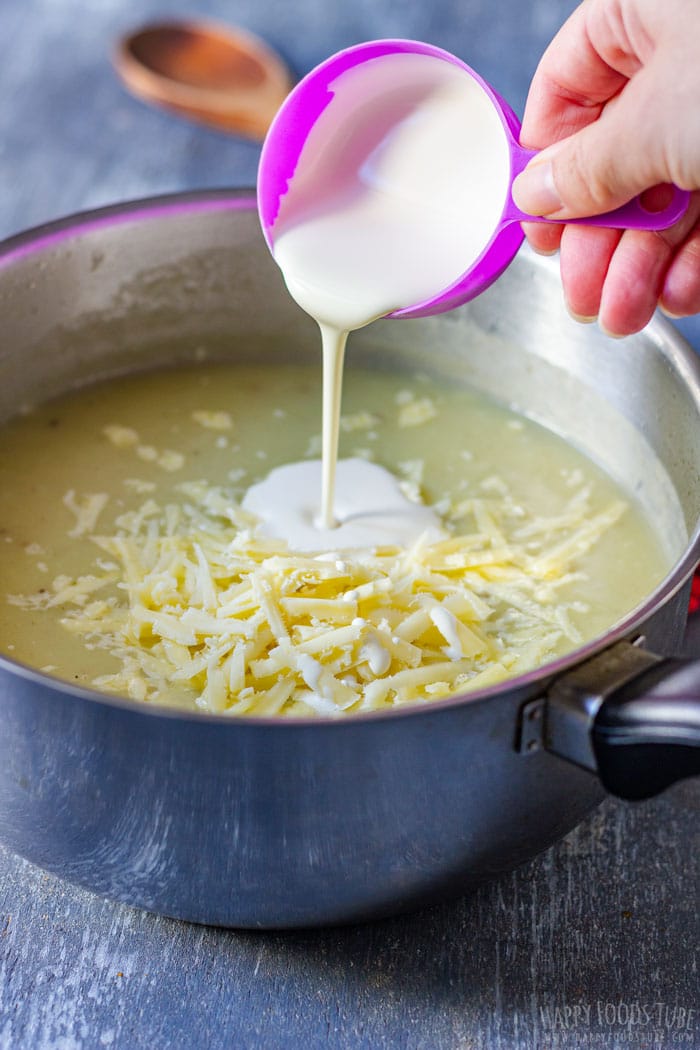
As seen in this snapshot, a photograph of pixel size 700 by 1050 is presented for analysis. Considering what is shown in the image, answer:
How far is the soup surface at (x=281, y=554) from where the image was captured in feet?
3.94

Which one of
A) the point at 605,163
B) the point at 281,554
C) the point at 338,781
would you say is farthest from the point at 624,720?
the point at 281,554

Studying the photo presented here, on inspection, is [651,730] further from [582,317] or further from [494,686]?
[582,317]

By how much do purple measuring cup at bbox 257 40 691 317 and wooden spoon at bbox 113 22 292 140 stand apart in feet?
3.44

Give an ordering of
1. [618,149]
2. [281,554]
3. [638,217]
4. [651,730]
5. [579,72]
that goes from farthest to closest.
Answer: [281,554]
[579,72]
[638,217]
[618,149]
[651,730]

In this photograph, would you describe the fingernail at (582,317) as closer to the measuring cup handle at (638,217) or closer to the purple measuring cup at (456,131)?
the purple measuring cup at (456,131)

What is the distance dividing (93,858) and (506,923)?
0.39 meters

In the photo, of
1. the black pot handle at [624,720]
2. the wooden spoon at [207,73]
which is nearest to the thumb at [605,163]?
the black pot handle at [624,720]

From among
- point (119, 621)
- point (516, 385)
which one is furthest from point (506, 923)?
point (516, 385)

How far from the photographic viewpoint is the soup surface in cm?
120

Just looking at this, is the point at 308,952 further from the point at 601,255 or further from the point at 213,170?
the point at 213,170

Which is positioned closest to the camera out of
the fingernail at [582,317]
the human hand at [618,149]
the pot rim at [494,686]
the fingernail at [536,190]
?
the pot rim at [494,686]

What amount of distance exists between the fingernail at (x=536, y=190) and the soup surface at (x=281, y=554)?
1.31 ft

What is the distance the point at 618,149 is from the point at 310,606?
510 millimetres

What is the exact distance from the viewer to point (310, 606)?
122cm
